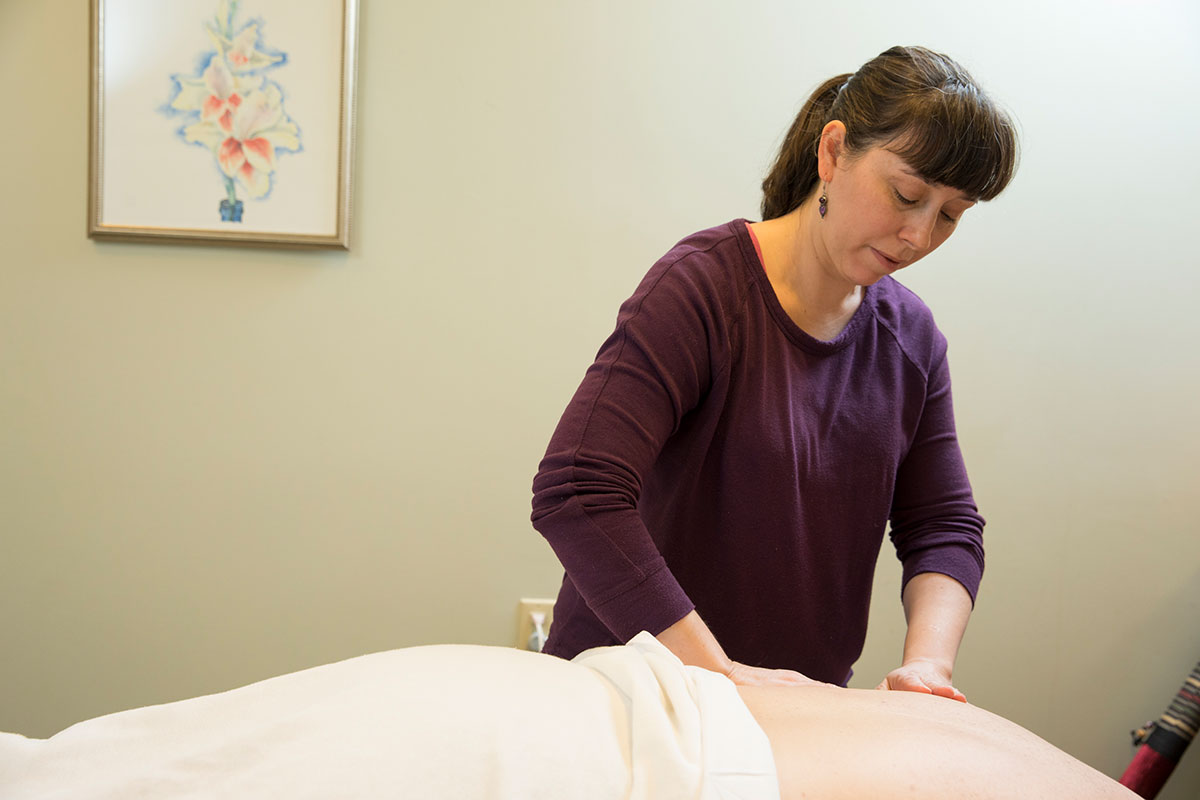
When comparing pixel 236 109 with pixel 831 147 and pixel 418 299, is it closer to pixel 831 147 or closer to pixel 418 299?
pixel 418 299

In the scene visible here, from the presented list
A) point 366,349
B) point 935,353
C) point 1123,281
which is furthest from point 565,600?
point 1123,281

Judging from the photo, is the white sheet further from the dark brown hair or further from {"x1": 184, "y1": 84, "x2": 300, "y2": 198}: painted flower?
{"x1": 184, "y1": 84, "x2": 300, "y2": 198}: painted flower

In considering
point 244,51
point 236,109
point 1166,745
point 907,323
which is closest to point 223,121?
point 236,109

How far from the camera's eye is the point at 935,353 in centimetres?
132

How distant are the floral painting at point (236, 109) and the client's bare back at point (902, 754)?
150 centimetres

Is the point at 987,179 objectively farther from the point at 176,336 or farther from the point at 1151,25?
the point at 176,336

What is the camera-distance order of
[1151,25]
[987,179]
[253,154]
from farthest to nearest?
[1151,25], [253,154], [987,179]

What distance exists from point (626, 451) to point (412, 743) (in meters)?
0.44

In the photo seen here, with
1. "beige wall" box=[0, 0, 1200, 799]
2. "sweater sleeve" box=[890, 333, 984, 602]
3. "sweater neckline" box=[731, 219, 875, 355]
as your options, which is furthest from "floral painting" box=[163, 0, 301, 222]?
"sweater sleeve" box=[890, 333, 984, 602]

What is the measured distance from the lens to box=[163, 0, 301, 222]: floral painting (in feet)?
6.19

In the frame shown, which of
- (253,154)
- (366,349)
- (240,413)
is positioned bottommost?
(240,413)

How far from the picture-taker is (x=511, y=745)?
0.69 meters

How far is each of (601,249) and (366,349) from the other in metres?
0.53

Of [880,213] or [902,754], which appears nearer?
[902,754]
